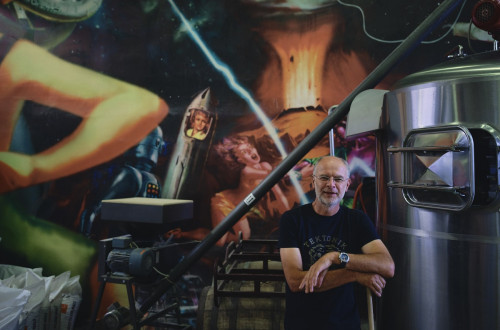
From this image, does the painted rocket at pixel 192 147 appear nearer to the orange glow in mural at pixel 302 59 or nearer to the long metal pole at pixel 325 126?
the orange glow in mural at pixel 302 59

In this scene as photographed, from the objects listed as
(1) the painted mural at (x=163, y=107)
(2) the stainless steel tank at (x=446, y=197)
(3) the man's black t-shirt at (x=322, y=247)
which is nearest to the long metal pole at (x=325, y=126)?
(2) the stainless steel tank at (x=446, y=197)

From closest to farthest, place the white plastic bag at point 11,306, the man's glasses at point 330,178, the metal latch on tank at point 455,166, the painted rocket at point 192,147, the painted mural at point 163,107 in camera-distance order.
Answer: the metal latch on tank at point 455,166 < the man's glasses at point 330,178 < the white plastic bag at point 11,306 < the painted mural at point 163,107 < the painted rocket at point 192,147

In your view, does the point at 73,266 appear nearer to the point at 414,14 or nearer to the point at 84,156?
the point at 84,156

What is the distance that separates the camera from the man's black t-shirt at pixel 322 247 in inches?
75.9

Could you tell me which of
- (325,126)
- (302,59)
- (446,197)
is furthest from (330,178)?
(302,59)

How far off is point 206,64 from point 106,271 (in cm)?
232

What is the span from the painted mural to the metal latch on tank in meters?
1.66

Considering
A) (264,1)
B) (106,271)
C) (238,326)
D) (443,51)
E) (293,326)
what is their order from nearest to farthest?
(293,326), (238,326), (106,271), (443,51), (264,1)

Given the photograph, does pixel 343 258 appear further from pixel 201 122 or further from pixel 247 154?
pixel 201 122

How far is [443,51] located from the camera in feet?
11.8

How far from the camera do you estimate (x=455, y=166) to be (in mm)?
1887

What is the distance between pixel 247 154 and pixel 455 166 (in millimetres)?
2277

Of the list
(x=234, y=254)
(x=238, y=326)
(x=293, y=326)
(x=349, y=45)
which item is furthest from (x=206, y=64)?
(x=293, y=326)

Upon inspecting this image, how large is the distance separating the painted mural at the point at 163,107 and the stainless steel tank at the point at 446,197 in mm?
1530
